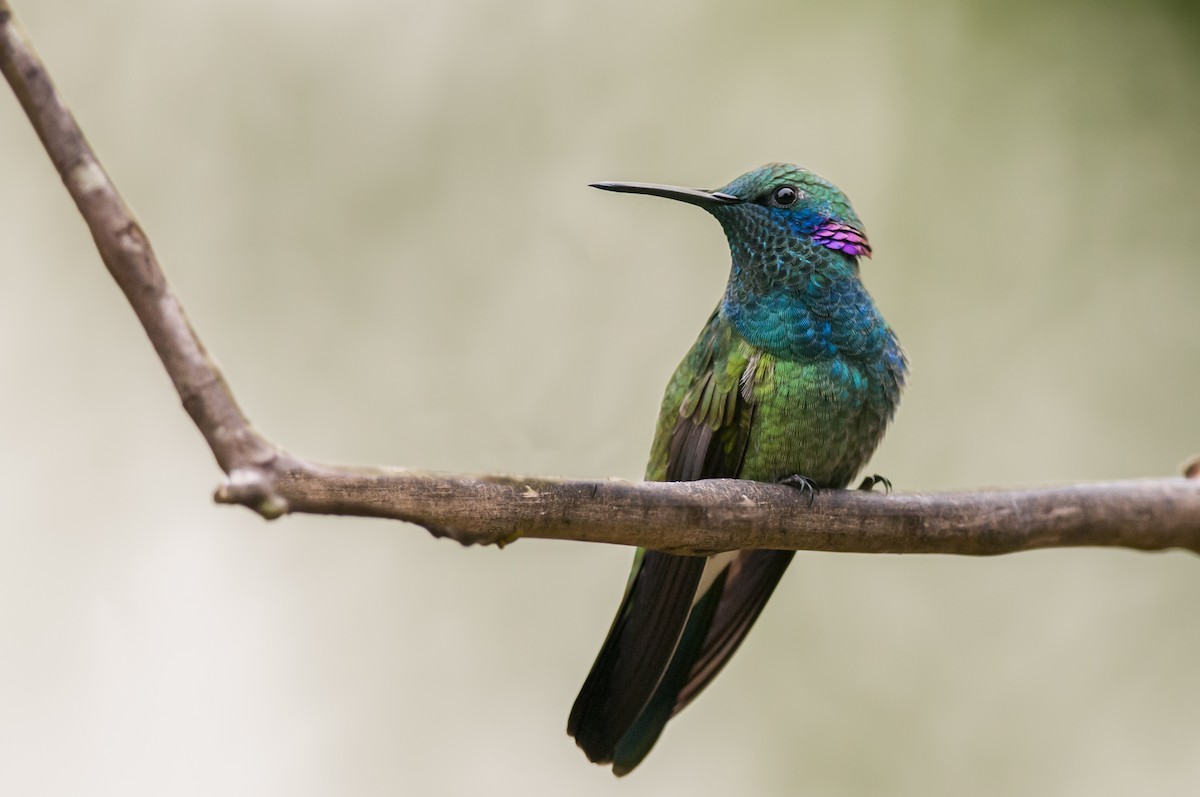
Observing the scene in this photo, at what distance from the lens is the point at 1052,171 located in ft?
14.7

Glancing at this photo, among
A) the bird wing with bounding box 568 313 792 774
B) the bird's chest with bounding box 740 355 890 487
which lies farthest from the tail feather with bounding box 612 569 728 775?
the bird's chest with bounding box 740 355 890 487

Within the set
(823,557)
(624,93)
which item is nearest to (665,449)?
(823,557)

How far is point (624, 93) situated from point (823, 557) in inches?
77.2

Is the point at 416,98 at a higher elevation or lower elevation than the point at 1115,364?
higher

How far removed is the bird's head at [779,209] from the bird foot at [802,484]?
54cm

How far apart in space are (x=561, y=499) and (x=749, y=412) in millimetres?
805

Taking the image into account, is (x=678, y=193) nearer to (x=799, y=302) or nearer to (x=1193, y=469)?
(x=799, y=302)

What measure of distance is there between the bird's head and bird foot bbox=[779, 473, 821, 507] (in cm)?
54

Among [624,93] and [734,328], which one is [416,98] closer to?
[624,93]

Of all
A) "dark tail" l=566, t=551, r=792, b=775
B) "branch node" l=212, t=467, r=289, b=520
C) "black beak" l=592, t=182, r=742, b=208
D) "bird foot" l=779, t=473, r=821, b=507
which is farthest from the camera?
"black beak" l=592, t=182, r=742, b=208

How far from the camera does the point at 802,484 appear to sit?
6.72 feet

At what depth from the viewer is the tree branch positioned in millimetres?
1160

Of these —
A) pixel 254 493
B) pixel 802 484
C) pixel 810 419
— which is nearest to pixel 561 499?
pixel 254 493

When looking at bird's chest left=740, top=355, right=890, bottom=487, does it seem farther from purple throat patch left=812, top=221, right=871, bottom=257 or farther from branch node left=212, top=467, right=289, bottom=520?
branch node left=212, top=467, right=289, bottom=520
